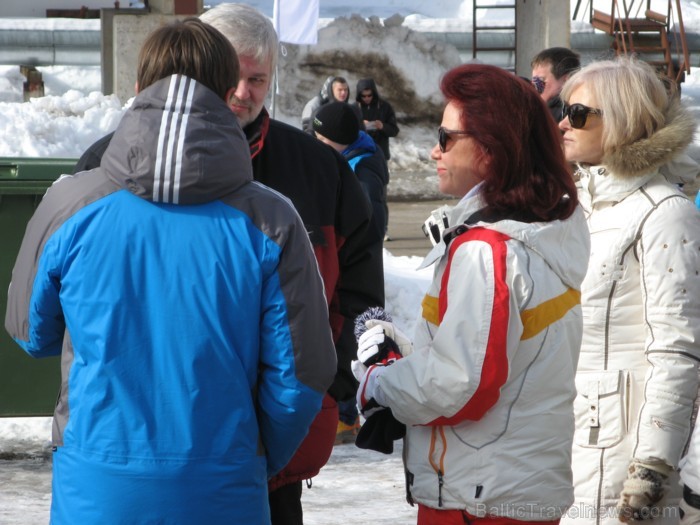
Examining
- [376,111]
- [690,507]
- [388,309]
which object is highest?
[376,111]

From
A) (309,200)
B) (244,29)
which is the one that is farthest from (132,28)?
(309,200)

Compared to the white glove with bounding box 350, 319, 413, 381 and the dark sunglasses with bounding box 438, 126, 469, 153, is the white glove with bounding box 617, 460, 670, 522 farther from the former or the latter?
the dark sunglasses with bounding box 438, 126, 469, 153

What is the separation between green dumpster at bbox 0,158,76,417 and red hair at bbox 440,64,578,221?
3.18 m

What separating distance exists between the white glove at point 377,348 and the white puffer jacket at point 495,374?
0.13m

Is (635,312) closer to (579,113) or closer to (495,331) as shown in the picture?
(579,113)

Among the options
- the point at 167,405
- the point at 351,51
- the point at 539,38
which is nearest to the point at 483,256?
the point at 167,405

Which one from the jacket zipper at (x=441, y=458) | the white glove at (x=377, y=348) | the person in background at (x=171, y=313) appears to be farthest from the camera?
the white glove at (x=377, y=348)

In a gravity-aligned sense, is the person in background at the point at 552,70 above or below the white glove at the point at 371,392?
above

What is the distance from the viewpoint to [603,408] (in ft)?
10.4

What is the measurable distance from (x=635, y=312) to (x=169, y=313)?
143cm

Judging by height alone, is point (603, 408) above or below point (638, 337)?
below

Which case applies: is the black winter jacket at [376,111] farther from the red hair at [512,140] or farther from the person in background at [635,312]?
the red hair at [512,140]

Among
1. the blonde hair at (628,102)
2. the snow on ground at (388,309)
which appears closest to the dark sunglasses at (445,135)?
the blonde hair at (628,102)

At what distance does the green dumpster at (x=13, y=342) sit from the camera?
539cm
